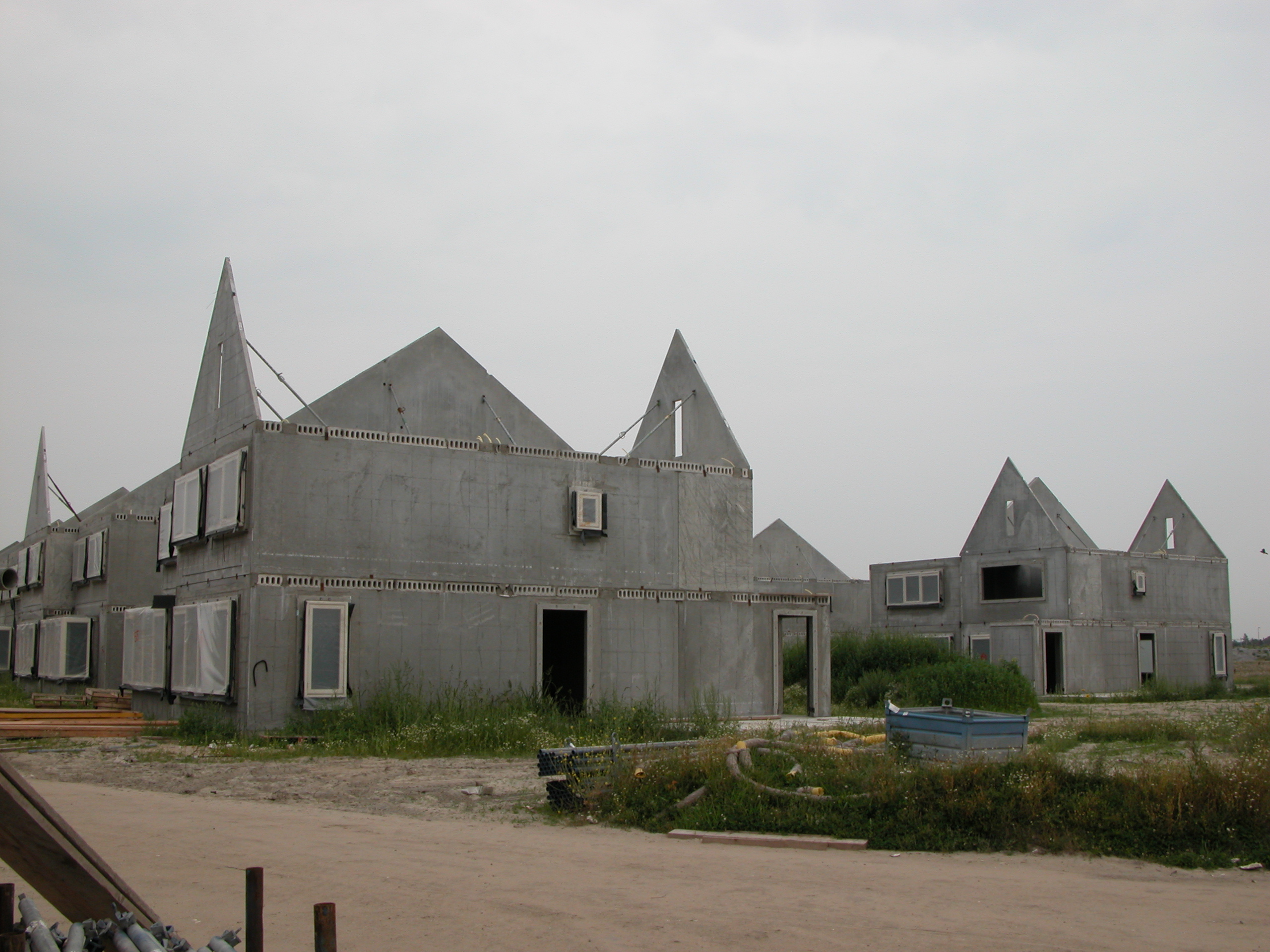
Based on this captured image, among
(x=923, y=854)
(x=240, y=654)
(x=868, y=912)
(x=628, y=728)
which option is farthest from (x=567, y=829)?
(x=240, y=654)

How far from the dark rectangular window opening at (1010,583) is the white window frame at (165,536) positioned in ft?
85.0

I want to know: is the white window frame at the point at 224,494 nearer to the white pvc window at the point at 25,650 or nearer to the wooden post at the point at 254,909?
the wooden post at the point at 254,909

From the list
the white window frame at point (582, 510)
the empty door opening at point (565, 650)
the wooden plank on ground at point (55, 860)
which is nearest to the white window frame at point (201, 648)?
the white window frame at point (582, 510)

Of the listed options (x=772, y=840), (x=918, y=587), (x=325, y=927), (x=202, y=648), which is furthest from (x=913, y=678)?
(x=325, y=927)

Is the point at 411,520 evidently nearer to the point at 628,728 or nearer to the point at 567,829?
the point at 628,728

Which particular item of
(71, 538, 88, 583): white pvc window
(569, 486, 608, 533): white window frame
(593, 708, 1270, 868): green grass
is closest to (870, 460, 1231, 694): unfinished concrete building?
(569, 486, 608, 533): white window frame

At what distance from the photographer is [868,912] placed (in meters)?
8.20

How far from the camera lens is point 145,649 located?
2378 cm

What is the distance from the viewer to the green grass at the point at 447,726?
690 inches

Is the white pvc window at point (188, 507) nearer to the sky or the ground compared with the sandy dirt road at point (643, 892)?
nearer to the sky

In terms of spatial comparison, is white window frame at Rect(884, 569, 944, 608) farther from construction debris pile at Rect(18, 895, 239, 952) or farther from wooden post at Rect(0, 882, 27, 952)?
wooden post at Rect(0, 882, 27, 952)

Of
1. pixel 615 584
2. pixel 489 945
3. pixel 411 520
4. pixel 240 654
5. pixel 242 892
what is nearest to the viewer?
pixel 489 945

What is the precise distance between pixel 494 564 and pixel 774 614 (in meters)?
6.23

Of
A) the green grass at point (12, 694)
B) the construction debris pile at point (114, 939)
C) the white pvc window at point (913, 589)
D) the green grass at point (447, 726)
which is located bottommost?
the green grass at point (12, 694)
